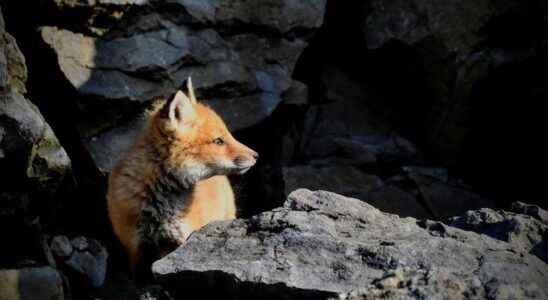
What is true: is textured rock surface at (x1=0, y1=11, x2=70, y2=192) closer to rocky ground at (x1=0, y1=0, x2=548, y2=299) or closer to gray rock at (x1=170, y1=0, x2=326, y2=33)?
rocky ground at (x1=0, y1=0, x2=548, y2=299)

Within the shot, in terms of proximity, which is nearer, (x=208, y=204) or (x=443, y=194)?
(x=208, y=204)

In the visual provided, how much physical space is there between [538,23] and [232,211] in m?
4.53

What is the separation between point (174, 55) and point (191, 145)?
237cm

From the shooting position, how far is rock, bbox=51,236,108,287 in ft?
24.8

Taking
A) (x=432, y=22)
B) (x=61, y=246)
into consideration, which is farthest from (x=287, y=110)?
(x=61, y=246)

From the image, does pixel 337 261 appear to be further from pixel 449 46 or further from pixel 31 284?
pixel 449 46

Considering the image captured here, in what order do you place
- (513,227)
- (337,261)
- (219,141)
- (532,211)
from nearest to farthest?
(337,261)
(513,227)
(532,211)
(219,141)

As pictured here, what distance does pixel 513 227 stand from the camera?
4.81 metres

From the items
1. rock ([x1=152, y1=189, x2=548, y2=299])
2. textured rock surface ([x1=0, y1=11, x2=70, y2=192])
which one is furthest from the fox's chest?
textured rock surface ([x1=0, y1=11, x2=70, y2=192])

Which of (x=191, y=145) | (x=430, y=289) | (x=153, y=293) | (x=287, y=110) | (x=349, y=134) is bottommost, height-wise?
(x=153, y=293)

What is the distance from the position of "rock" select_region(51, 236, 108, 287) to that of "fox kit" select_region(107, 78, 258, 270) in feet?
5.26

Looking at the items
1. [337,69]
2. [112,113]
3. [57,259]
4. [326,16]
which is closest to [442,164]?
[337,69]

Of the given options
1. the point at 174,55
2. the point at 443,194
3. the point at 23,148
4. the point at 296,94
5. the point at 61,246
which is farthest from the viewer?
the point at 296,94

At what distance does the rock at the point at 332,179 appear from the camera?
8.61m
